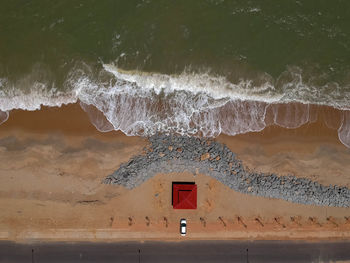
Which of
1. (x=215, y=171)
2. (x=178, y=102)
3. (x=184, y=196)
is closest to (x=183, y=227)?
(x=184, y=196)

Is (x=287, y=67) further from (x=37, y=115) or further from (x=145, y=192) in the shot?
(x=37, y=115)

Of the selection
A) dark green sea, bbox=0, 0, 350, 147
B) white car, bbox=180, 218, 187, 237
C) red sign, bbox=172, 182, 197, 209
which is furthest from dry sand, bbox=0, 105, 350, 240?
dark green sea, bbox=0, 0, 350, 147

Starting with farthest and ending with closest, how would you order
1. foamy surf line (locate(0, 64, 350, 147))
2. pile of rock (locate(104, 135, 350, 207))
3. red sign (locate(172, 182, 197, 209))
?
foamy surf line (locate(0, 64, 350, 147)) → pile of rock (locate(104, 135, 350, 207)) → red sign (locate(172, 182, 197, 209))

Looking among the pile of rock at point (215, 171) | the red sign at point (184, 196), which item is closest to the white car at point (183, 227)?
the red sign at point (184, 196)

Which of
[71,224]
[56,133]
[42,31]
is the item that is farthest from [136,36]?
[71,224]

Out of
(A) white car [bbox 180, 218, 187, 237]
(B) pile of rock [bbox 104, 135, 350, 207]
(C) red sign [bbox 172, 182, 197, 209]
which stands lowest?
(A) white car [bbox 180, 218, 187, 237]
